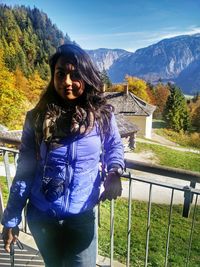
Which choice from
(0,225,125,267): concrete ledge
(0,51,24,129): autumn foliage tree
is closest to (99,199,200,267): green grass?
(0,225,125,267): concrete ledge

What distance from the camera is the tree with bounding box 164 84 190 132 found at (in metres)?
50.8

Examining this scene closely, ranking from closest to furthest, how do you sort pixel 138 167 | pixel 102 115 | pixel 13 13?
pixel 102 115, pixel 138 167, pixel 13 13

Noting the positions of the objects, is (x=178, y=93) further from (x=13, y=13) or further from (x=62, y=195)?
(x=13, y=13)

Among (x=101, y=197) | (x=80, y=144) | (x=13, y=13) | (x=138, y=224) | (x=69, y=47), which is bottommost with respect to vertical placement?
(x=138, y=224)

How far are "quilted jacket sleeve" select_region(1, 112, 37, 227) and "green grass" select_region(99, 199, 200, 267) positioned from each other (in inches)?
106

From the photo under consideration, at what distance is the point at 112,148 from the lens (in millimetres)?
1835

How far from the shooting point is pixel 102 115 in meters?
1.79

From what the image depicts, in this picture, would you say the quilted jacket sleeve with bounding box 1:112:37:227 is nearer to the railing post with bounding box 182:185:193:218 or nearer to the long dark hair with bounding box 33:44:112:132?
the long dark hair with bounding box 33:44:112:132

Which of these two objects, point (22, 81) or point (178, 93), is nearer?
point (22, 81)

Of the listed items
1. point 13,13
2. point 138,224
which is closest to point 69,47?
point 138,224

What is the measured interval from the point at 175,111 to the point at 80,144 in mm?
51212

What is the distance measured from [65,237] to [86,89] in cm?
81

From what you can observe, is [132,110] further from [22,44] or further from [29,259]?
[22,44]

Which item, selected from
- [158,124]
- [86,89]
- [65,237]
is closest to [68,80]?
[86,89]
